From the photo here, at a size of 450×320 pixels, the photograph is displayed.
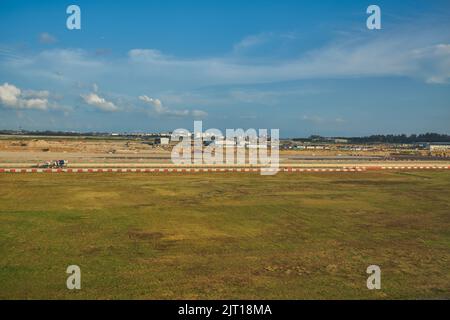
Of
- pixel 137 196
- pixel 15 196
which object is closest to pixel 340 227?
pixel 137 196

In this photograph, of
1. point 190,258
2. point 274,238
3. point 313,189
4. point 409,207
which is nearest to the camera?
point 190,258

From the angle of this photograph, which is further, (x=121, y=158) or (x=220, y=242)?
(x=121, y=158)

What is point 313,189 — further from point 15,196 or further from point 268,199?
point 15,196

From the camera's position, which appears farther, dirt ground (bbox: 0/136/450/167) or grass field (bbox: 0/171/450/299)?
dirt ground (bbox: 0/136/450/167)

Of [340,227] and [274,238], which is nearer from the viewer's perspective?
[274,238]

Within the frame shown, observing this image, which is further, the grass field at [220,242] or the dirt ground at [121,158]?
the dirt ground at [121,158]

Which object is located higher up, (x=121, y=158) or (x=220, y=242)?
(x=121, y=158)

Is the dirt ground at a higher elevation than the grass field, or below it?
higher

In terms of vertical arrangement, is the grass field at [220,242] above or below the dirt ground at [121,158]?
below
